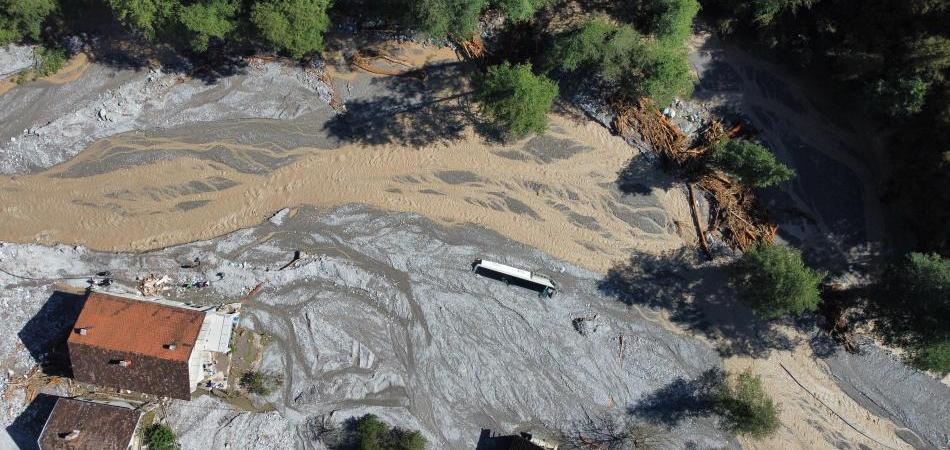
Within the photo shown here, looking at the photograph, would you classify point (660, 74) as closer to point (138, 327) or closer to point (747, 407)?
point (747, 407)

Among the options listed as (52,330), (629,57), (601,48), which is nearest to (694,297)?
(629,57)

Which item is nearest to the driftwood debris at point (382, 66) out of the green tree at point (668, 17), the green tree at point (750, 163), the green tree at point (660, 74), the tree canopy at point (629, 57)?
the tree canopy at point (629, 57)

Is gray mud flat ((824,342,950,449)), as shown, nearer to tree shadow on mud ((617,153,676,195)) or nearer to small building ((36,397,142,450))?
tree shadow on mud ((617,153,676,195))

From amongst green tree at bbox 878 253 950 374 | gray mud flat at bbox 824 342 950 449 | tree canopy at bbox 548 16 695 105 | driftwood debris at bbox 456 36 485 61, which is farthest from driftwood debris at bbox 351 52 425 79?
gray mud flat at bbox 824 342 950 449

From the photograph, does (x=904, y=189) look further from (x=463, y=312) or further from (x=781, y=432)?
(x=463, y=312)

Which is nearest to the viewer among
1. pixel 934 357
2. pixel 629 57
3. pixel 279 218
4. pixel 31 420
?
pixel 934 357

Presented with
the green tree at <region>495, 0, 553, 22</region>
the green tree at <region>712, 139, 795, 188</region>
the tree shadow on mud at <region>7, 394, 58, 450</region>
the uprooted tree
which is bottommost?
the tree shadow on mud at <region>7, 394, 58, 450</region>
